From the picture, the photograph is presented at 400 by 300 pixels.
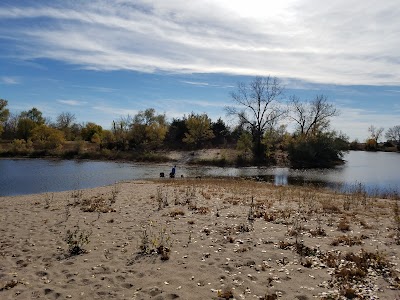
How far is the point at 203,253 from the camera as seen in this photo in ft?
33.4

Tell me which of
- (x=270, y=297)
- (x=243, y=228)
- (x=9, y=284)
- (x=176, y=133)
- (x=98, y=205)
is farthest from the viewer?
(x=176, y=133)

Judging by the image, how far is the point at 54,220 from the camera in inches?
577

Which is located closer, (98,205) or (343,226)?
(343,226)

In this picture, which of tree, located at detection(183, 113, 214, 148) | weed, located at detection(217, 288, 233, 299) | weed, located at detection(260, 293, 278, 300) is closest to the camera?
weed, located at detection(260, 293, 278, 300)

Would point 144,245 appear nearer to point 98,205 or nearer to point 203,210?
point 203,210

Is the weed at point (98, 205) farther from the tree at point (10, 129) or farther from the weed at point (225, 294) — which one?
the tree at point (10, 129)

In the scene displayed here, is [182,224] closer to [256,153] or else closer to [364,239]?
[364,239]

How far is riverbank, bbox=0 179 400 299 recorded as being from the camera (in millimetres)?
7918

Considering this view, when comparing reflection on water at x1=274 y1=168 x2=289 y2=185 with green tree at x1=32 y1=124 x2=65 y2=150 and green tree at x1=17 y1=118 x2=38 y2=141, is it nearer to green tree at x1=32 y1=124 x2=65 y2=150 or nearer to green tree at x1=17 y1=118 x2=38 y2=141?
green tree at x1=32 y1=124 x2=65 y2=150

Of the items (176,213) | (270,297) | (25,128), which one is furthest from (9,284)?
(25,128)

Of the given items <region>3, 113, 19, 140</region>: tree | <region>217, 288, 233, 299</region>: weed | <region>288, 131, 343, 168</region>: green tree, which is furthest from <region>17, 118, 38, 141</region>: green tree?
<region>217, 288, 233, 299</region>: weed

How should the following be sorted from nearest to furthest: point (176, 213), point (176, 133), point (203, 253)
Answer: point (203, 253), point (176, 213), point (176, 133)

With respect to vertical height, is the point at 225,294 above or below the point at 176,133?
below

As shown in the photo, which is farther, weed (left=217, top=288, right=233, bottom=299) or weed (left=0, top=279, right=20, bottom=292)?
weed (left=0, top=279, right=20, bottom=292)
